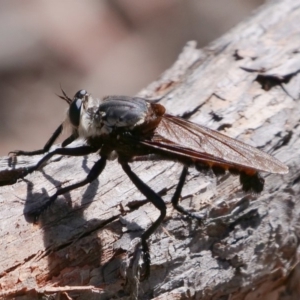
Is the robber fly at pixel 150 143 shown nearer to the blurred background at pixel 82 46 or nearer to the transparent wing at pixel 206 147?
the transparent wing at pixel 206 147

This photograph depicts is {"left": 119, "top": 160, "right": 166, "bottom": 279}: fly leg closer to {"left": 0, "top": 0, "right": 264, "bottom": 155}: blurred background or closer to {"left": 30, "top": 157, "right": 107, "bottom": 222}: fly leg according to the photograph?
{"left": 30, "top": 157, "right": 107, "bottom": 222}: fly leg

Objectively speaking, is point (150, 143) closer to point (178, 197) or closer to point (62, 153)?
point (178, 197)

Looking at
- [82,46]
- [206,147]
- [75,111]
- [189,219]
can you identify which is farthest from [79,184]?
[82,46]

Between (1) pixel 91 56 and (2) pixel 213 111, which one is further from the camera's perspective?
(1) pixel 91 56

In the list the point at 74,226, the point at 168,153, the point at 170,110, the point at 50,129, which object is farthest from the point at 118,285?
the point at 50,129

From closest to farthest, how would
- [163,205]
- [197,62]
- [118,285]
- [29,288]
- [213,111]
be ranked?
[29,288] → [118,285] → [163,205] → [213,111] → [197,62]

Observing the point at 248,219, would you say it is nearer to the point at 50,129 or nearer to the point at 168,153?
the point at 168,153

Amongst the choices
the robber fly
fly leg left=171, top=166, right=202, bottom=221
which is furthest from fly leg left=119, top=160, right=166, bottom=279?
fly leg left=171, top=166, right=202, bottom=221
